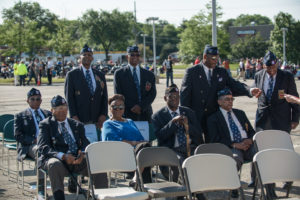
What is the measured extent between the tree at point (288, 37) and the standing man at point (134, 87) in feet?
146

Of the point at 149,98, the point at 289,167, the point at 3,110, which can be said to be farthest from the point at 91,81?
the point at 3,110

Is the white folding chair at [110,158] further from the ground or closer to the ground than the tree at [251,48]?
closer to the ground

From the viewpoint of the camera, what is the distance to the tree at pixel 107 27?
8575 centimetres

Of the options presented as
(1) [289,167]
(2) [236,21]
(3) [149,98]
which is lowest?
(1) [289,167]

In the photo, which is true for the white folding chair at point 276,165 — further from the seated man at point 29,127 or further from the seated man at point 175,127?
the seated man at point 29,127

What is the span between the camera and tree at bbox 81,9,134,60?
85.8 meters

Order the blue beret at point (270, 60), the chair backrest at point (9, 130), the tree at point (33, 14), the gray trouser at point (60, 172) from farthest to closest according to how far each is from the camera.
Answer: the tree at point (33, 14) < the chair backrest at point (9, 130) < the blue beret at point (270, 60) < the gray trouser at point (60, 172)

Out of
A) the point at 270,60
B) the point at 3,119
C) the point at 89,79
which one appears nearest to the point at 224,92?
the point at 270,60

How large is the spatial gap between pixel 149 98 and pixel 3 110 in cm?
1055

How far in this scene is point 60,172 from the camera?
5633 millimetres

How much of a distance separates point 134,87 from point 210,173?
2.87 meters

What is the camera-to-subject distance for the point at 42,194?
242 inches

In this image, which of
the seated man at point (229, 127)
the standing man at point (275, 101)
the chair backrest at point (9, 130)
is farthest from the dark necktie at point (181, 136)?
the chair backrest at point (9, 130)

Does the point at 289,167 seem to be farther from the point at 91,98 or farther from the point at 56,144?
the point at 91,98
